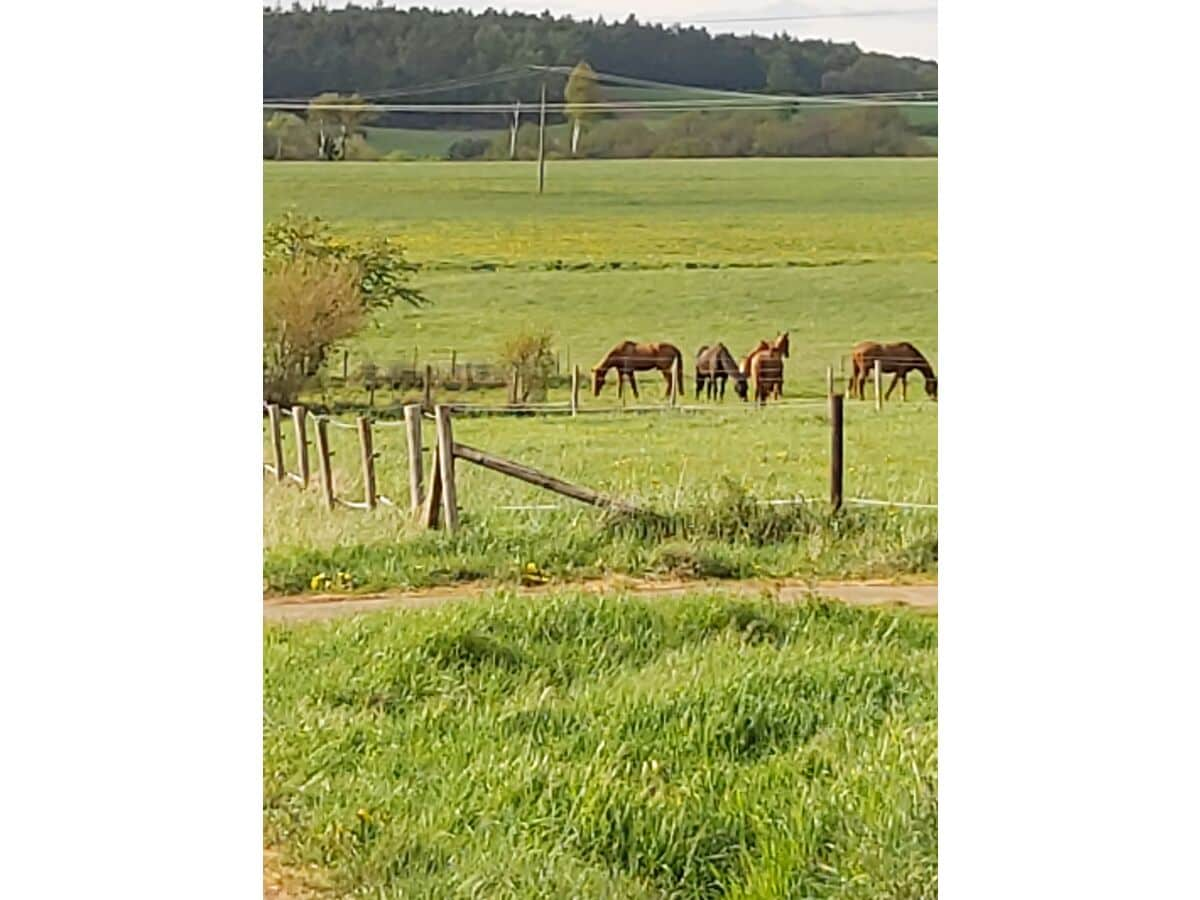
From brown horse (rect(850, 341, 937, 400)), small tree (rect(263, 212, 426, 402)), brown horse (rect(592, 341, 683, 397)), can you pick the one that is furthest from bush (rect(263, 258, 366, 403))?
brown horse (rect(850, 341, 937, 400))

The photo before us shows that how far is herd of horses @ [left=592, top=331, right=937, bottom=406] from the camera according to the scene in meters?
→ 2.38

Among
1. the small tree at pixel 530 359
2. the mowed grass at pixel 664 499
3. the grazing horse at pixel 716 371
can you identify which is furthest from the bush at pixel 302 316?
the grazing horse at pixel 716 371

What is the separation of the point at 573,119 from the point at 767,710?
833mm

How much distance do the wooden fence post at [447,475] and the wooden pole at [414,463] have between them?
26 millimetres

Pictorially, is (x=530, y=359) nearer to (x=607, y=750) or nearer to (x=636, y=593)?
(x=636, y=593)

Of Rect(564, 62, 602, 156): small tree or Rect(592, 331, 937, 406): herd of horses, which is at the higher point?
Rect(564, 62, 602, 156): small tree

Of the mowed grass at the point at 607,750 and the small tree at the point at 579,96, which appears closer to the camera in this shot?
the mowed grass at the point at 607,750

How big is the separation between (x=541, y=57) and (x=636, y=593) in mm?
733

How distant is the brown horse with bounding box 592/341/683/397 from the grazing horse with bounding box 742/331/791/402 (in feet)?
0.31

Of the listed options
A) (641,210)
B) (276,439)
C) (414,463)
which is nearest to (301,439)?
(276,439)

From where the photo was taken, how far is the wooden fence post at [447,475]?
2.37 m

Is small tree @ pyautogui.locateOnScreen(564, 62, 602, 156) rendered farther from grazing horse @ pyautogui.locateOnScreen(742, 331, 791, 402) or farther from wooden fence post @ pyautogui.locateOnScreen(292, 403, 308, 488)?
wooden fence post @ pyautogui.locateOnScreen(292, 403, 308, 488)

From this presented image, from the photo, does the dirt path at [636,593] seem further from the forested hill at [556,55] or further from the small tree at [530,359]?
the forested hill at [556,55]
